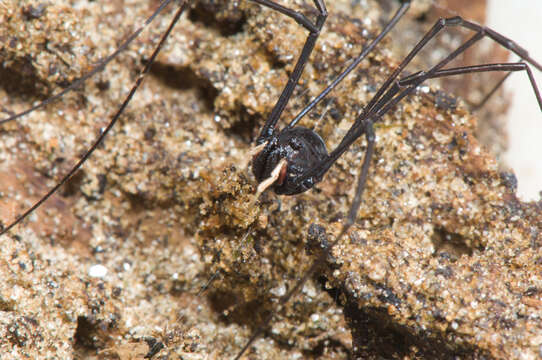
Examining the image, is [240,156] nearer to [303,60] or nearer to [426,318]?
[303,60]

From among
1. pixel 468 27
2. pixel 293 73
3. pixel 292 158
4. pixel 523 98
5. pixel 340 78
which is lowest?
pixel 292 158

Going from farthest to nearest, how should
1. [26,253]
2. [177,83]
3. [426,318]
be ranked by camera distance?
[177,83], [26,253], [426,318]

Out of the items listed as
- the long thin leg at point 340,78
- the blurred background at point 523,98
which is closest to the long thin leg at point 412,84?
the long thin leg at point 340,78

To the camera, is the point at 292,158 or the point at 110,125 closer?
the point at 292,158

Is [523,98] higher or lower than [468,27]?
higher

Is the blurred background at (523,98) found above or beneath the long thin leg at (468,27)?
above

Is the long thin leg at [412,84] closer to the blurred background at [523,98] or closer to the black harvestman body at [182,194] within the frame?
the black harvestman body at [182,194]

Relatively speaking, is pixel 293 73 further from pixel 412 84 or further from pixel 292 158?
pixel 412 84

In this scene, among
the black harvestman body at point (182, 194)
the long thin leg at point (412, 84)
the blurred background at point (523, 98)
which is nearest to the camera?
the long thin leg at point (412, 84)

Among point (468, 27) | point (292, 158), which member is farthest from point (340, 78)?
point (468, 27)

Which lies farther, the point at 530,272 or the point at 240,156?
the point at 240,156

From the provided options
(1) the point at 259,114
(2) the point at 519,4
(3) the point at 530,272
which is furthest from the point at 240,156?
(2) the point at 519,4
